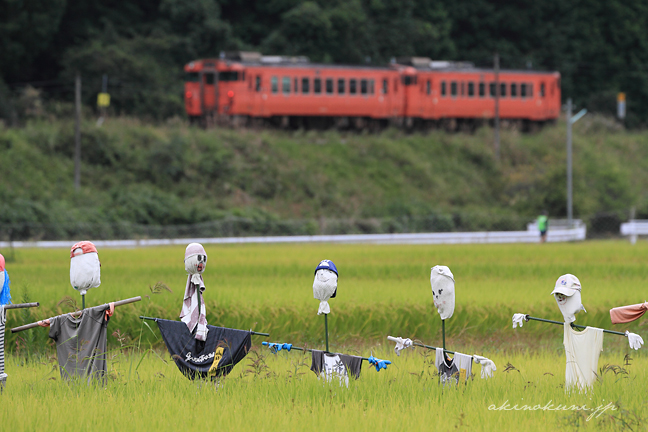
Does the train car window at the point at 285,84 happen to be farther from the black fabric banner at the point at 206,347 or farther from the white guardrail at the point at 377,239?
the black fabric banner at the point at 206,347

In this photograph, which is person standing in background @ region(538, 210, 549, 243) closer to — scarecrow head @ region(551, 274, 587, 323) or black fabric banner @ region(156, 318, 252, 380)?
scarecrow head @ region(551, 274, 587, 323)

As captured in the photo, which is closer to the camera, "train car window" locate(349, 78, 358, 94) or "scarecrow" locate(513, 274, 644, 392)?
"scarecrow" locate(513, 274, 644, 392)

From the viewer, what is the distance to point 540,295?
14.3 metres

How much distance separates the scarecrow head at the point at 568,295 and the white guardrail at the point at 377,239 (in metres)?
21.7

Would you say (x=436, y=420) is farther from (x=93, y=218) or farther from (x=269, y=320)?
(x=93, y=218)

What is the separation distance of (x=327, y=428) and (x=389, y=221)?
97.5 ft

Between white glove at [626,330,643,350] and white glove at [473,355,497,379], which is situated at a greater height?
white glove at [626,330,643,350]

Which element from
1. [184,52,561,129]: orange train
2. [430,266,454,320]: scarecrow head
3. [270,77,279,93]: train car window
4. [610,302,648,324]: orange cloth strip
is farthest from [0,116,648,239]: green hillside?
[610,302,648,324]: orange cloth strip

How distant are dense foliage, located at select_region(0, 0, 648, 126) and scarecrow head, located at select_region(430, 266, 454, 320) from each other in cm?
3703

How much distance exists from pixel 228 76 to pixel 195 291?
31481mm

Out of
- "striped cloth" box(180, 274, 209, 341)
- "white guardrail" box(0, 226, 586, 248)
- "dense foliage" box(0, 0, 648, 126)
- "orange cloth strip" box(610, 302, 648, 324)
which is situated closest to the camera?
"orange cloth strip" box(610, 302, 648, 324)

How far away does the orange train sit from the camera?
39.0 meters

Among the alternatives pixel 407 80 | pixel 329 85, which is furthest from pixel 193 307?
pixel 407 80

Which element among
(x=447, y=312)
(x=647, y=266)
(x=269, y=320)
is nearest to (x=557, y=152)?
(x=647, y=266)
